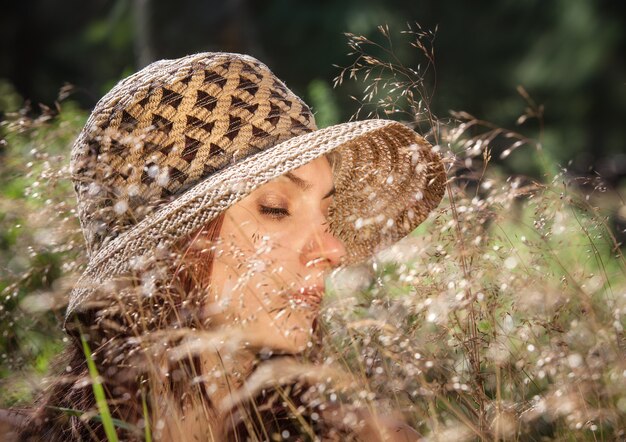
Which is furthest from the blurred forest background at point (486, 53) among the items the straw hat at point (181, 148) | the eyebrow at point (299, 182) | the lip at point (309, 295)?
the lip at point (309, 295)

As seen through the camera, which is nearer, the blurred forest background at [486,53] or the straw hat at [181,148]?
the straw hat at [181,148]

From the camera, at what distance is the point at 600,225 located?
166 cm

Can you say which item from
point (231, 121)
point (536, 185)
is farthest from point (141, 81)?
point (536, 185)

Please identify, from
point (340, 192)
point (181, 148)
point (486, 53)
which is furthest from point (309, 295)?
point (486, 53)

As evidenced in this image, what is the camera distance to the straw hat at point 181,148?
80.6 inches

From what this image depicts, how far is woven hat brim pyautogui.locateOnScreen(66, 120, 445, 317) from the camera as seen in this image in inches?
79.3

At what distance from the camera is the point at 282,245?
2.01 m

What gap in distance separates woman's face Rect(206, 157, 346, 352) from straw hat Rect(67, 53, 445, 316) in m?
0.10

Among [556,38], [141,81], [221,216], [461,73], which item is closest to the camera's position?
[221,216]

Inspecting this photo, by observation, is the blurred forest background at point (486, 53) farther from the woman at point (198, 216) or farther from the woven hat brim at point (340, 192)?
the woman at point (198, 216)

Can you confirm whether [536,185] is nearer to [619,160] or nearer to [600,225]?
[600,225]

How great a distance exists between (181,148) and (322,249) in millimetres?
450

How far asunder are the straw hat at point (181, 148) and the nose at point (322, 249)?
106 millimetres

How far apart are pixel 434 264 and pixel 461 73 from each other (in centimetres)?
1048
